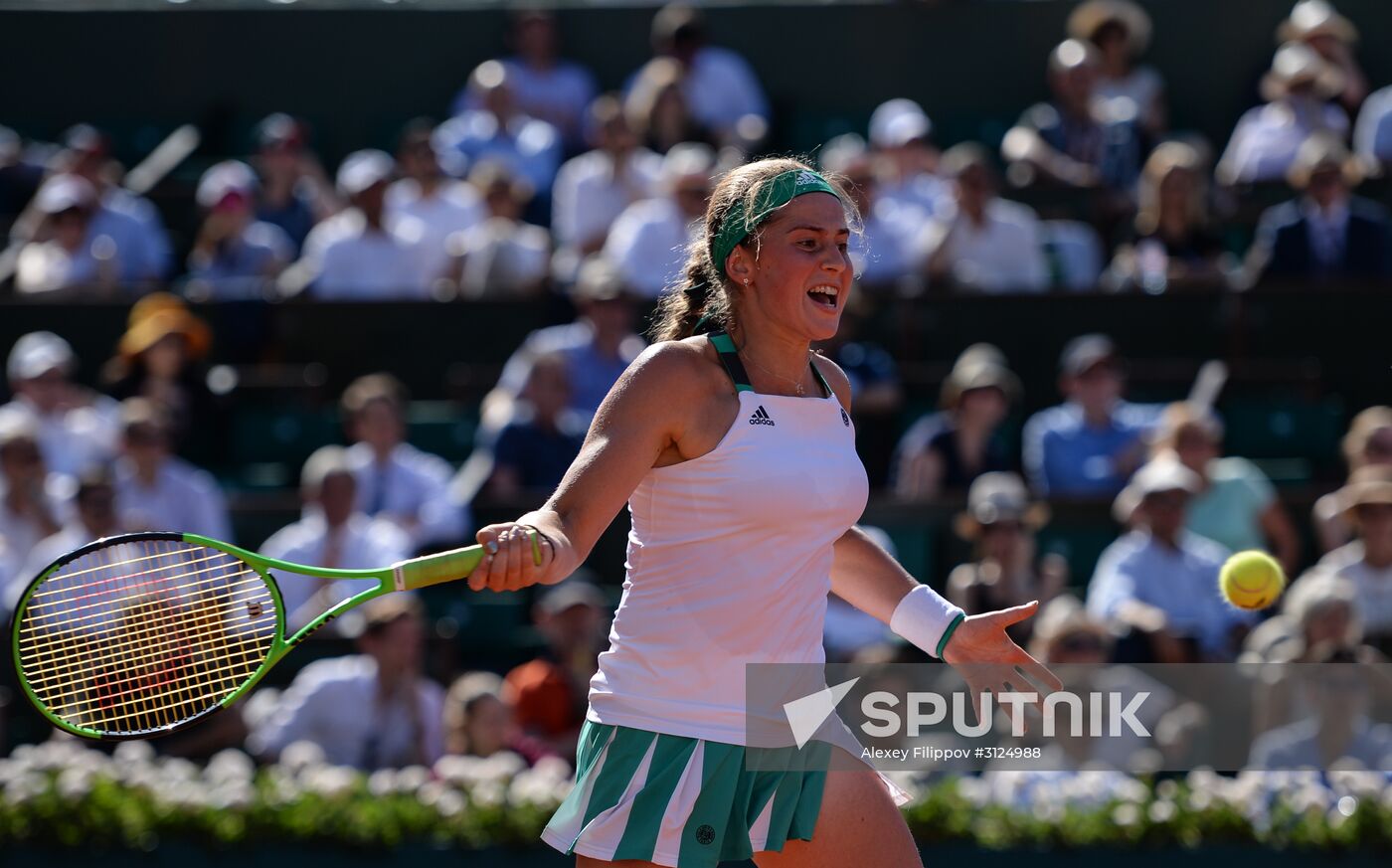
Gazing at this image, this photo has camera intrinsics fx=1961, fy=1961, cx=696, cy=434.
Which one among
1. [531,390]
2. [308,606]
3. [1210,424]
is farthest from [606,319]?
[1210,424]

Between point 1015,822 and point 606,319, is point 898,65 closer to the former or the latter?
point 606,319

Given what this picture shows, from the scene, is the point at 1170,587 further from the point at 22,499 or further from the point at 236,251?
the point at 236,251

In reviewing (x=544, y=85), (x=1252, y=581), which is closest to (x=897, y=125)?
(x=544, y=85)

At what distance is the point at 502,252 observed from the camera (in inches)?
365

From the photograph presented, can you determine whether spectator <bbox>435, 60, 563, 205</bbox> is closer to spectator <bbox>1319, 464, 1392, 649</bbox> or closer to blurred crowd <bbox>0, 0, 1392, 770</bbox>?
blurred crowd <bbox>0, 0, 1392, 770</bbox>

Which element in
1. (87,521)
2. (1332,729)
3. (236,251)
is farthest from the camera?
(236,251)

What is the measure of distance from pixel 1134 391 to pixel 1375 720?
276 centimetres

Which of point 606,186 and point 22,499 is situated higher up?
point 606,186

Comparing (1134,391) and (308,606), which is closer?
(308,606)

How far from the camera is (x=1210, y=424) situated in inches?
295

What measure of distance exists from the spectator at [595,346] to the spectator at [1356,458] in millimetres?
2851

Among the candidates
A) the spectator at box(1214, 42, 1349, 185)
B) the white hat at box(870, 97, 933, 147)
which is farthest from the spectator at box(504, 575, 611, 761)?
the spectator at box(1214, 42, 1349, 185)

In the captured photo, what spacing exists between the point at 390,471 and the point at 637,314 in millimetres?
1437

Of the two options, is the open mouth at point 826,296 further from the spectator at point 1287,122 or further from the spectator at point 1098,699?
the spectator at point 1287,122
